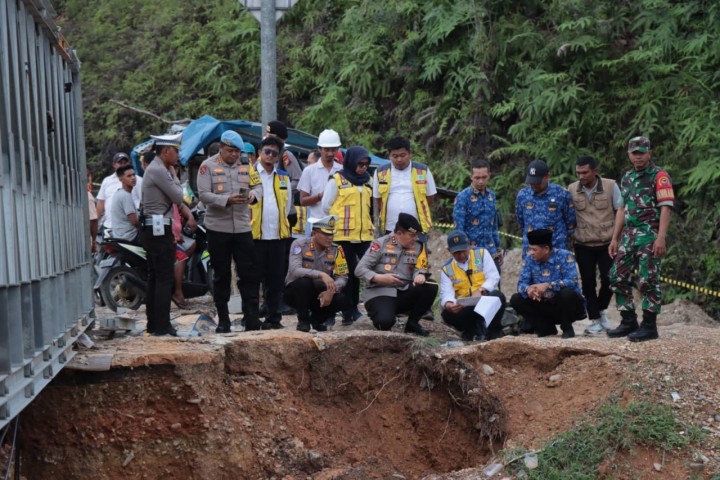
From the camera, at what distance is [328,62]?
16375 millimetres

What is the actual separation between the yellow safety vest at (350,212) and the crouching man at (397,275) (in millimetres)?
320

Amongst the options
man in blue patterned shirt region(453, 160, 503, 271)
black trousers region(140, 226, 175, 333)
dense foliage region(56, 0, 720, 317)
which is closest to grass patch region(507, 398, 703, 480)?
man in blue patterned shirt region(453, 160, 503, 271)

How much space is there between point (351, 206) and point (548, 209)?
186 cm

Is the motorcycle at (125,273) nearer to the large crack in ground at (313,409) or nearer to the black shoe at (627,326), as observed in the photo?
the large crack in ground at (313,409)

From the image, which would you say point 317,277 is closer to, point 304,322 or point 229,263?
point 304,322

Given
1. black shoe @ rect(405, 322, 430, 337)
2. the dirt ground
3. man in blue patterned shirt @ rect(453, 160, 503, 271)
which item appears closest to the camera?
the dirt ground

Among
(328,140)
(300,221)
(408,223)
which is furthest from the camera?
(300,221)

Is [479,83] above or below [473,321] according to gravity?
above

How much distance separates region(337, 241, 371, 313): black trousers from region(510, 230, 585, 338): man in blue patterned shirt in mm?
1534

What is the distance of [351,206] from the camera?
30.6 ft

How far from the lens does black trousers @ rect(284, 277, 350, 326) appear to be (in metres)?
8.92

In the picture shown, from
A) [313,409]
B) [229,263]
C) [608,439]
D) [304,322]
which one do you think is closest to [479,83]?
[304,322]

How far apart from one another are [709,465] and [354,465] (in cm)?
275

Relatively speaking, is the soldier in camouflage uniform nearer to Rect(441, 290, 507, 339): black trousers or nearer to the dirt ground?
the dirt ground
